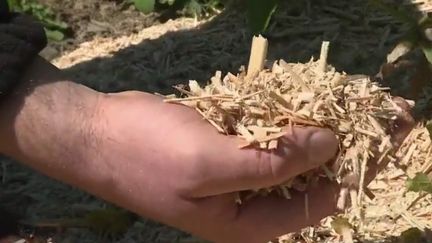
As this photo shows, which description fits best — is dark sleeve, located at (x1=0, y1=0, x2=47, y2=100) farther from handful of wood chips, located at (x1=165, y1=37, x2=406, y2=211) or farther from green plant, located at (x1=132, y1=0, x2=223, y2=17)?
green plant, located at (x1=132, y1=0, x2=223, y2=17)

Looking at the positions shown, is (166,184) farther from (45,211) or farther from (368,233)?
(45,211)

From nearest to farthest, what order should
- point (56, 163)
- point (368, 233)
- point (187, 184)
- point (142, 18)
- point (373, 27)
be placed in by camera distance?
1. point (187, 184)
2. point (56, 163)
3. point (368, 233)
4. point (373, 27)
5. point (142, 18)

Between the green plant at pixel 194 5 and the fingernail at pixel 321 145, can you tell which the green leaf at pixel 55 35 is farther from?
the fingernail at pixel 321 145

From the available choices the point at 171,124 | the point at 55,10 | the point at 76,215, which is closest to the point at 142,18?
the point at 55,10

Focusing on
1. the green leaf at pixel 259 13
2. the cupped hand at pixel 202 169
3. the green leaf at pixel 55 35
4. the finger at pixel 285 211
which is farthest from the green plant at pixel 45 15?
the finger at pixel 285 211

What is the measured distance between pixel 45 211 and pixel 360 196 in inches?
31.1

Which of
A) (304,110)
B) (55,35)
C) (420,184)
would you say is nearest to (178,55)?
(55,35)

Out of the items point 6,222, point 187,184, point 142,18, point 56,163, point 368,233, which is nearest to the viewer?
A: point 187,184

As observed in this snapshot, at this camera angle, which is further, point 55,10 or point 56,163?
point 55,10


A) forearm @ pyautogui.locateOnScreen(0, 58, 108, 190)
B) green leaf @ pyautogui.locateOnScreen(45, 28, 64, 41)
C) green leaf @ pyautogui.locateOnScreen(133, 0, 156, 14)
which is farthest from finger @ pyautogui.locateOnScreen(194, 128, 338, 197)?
green leaf @ pyautogui.locateOnScreen(45, 28, 64, 41)

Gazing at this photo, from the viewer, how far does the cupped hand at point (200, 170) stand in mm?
1439

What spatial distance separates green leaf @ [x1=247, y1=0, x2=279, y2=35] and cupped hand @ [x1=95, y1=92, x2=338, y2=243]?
0.41 m

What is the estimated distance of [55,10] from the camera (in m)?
2.75

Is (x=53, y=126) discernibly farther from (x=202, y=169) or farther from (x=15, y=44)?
(x=202, y=169)
